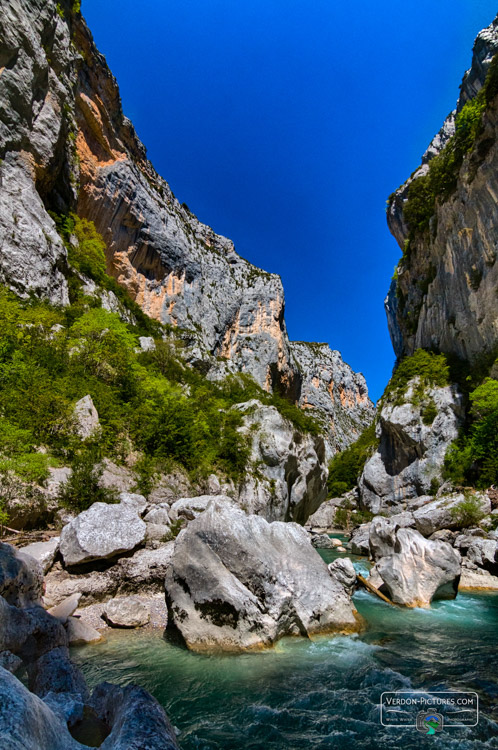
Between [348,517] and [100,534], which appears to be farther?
[348,517]

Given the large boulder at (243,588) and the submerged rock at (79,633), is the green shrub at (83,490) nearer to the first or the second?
the large boulder at (243,588)

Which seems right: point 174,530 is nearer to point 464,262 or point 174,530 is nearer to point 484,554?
point 484,554

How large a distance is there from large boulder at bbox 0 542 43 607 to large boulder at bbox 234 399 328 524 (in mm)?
11585

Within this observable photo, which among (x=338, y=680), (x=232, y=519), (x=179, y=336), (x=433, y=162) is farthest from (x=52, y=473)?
(x=433, y=162)

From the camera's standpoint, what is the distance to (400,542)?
1115cm

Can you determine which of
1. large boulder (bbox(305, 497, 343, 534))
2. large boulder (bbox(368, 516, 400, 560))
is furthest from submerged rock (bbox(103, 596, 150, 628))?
large boulder (bbox(305, 497, 343, 534))

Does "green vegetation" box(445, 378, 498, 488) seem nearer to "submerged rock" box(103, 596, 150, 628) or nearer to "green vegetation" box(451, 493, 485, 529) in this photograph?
"green vegetation" box(451, 493, 485, 529)

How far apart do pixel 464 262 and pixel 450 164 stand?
8980mm

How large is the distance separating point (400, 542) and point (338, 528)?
36451 millimetres

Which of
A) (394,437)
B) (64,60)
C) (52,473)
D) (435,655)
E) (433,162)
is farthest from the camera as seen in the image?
(394,437)

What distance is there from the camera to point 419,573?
10.5 m

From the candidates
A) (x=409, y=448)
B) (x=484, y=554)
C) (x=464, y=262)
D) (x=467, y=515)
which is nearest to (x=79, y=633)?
(x=484, y=554)

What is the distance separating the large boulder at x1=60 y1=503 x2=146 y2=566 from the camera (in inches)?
276

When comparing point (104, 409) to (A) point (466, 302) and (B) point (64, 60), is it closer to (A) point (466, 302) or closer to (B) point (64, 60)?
(B) point (64, 60)
